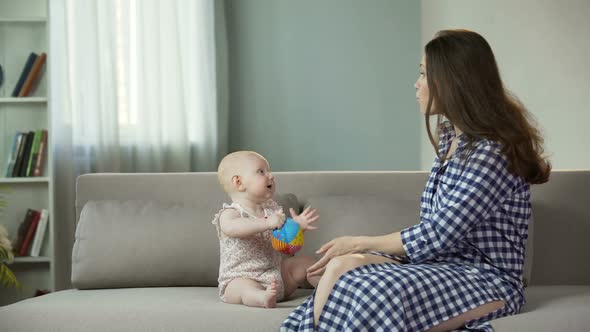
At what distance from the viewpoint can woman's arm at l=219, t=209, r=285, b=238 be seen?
213 centimetres

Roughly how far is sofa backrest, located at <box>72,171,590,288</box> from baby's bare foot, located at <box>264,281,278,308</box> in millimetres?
428

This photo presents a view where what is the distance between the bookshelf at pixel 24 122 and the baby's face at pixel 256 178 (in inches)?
86.1

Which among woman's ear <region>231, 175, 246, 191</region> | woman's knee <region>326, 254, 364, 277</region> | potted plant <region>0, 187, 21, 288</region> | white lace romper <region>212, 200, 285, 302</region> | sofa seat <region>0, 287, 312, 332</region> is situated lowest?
potted plant <region>0, 187, 21, 288</region>

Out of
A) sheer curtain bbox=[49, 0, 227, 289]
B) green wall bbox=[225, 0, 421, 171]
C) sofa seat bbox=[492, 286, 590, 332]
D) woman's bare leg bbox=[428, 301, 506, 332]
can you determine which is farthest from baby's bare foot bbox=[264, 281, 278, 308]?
green wall bbox=[225, 0, 421, 171]

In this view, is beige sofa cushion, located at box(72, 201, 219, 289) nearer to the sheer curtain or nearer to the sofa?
the sofa

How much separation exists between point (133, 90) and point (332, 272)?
10.2 ft

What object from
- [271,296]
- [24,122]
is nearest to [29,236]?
[24,122]

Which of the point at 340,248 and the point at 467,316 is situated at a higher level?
the point at 340,248

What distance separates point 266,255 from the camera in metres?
2.32

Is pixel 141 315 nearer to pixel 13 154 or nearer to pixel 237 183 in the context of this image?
pixel 237 183

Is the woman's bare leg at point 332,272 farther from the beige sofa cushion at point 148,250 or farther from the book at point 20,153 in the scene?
the book at point 20,153

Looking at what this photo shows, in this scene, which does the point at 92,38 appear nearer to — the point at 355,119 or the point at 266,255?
the point at 355,119

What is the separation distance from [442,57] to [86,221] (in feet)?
4.13

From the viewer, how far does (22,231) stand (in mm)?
4199
